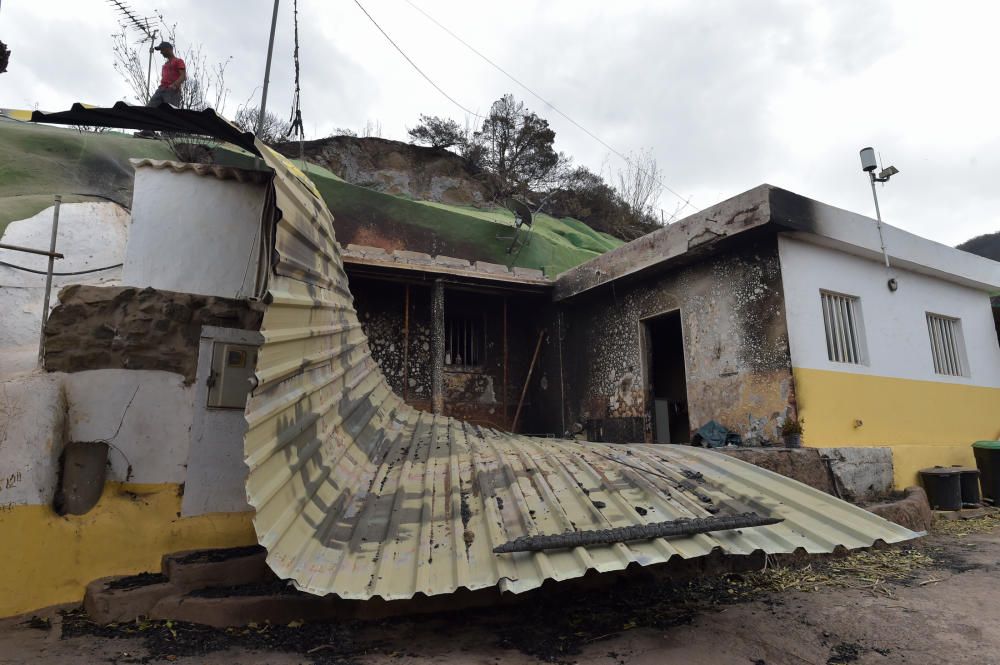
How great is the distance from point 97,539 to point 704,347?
5747 mm

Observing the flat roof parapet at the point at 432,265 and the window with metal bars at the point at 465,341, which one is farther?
the window with metal bars at the point at 465,341

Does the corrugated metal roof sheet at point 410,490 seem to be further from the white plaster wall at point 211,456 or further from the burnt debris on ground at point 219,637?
the white plaster wall at point 211,456

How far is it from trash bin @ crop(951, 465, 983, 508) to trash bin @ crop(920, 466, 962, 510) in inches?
16.5

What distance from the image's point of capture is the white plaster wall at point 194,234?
3.65 meters

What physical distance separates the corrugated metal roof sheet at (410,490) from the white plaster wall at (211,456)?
80 centimetres

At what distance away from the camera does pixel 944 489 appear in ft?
19.7

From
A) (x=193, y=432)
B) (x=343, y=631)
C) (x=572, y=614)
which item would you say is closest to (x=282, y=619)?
(x=343, y=631)

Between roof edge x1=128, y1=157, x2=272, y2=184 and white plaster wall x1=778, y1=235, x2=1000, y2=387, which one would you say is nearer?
roof edge x1=128, y1=157, x2=272, y2=184

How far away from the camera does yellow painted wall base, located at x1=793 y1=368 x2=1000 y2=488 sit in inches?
214

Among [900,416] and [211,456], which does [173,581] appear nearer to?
[211,456]

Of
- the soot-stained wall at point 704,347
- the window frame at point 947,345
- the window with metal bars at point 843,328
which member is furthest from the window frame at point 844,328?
the window frame at point 947,345

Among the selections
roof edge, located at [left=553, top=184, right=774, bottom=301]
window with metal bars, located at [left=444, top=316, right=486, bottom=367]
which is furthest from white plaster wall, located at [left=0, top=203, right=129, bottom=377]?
roof edge, located at [left=553, top=184, right=774, bottom=301]

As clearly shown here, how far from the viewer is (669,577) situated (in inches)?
142

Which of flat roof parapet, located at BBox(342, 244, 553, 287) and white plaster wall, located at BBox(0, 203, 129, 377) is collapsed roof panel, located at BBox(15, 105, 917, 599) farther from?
white plaster wall, located at BBox(0, 203, 129, 377)
